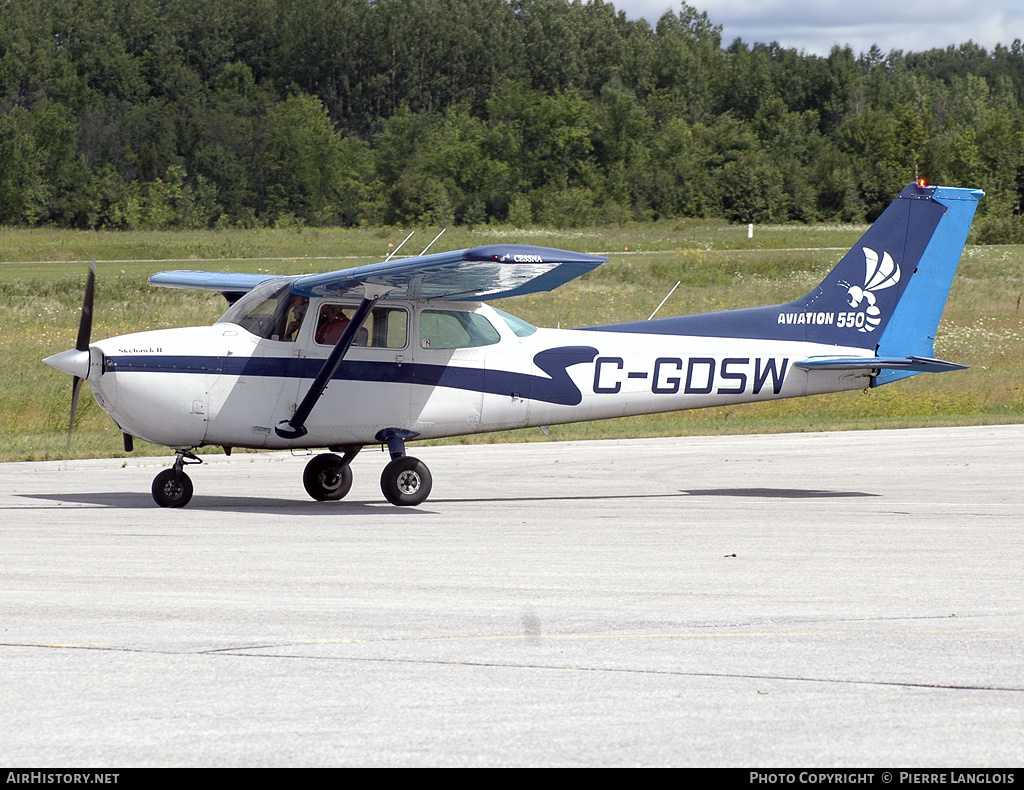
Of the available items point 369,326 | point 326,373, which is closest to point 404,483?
point 326,373

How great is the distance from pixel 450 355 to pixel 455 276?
1.21 meters

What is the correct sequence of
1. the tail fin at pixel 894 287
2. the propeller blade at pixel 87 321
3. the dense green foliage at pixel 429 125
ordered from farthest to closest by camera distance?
the dense green foliage at pixel 429 125
the tail fin at pixel 894 287
the propeller blade at pixel 87 321

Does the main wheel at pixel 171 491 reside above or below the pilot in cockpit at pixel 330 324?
below

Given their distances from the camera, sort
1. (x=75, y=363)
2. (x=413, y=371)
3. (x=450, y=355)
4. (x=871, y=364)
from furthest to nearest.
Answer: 1. (x=871, y=364)
2. (x=450, y=355)
3. (x=413, y=371)
4. (x=75, y=363)

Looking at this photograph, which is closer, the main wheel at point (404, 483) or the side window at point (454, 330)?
the main wheel at point (404, 483)

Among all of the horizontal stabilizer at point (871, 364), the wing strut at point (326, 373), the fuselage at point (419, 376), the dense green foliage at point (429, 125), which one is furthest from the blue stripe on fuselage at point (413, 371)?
the dense green foliage at point (429, 125)

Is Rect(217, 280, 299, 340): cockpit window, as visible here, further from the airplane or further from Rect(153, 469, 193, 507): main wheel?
Rect(153, 469, 193, 507): main wheel

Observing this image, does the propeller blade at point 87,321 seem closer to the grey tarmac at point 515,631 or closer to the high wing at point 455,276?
the grey tarmac at point 515,631

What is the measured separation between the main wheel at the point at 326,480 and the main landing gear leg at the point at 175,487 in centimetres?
132

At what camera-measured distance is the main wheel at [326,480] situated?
12.9 metres

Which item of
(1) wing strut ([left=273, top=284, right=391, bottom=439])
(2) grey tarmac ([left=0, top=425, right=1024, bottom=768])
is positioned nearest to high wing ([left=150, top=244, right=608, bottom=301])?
(1) wing strut ([left=273, top=284, right=391, bottom=439])

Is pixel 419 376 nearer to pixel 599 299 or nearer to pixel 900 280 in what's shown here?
pixel 900 280

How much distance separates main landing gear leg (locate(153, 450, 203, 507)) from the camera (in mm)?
11906

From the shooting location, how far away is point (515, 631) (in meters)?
6.38
